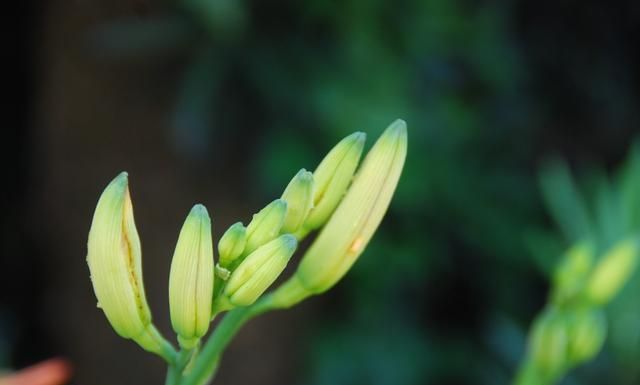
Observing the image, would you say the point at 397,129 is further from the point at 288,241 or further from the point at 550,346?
the point at 550,346

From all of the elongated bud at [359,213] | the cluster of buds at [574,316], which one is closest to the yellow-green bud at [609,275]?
the cluster of buds at [574,316]

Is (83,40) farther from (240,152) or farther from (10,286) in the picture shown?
(10,286)

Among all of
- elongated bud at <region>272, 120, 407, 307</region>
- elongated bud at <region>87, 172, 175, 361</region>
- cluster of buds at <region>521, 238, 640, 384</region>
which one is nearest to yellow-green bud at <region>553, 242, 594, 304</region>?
cluster of buds at <region>521, 238, 640, 384</region>

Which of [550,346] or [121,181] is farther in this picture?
[550,346]

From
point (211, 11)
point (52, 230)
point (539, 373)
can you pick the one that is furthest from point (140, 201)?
point (539, 373)

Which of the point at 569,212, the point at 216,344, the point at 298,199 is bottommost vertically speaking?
the point at 216,344

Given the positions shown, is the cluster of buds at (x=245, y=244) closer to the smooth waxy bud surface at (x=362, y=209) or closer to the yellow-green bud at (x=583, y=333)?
the smooth waxy bud surface at (x=362, y=209)

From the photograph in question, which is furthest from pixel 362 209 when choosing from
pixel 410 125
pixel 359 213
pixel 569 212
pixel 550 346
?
pixel 410 125
